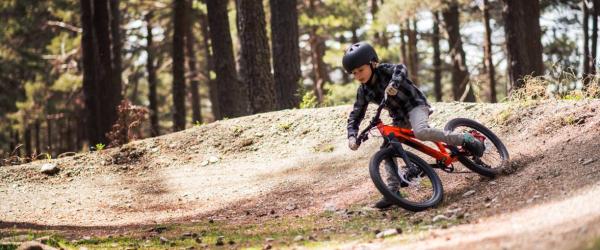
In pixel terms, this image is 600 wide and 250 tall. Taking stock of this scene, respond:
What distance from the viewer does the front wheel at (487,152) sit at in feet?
25.1

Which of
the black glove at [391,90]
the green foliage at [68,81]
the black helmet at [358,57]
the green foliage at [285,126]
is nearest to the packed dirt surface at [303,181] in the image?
the green foliage at [285,126]

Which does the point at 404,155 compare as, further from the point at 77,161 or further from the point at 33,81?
the point at 33,81

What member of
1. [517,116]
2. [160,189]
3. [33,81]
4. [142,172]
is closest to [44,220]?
[160,189]

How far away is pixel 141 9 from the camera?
26.1 meters

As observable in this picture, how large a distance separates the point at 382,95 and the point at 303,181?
9.99 ft

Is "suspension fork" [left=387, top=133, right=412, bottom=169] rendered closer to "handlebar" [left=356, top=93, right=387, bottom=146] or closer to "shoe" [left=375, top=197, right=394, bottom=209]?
"handlebar" [left=356, top=93, right=387, bottom=146]

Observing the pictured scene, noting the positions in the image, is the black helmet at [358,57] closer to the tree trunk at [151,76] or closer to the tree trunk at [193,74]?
the tree trunk at [151,76]


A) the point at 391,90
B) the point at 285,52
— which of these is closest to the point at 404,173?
the point at 391,90

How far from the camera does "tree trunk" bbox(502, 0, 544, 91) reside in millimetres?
12672

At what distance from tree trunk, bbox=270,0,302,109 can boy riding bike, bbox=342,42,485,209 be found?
25.7ft

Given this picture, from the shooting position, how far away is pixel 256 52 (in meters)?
14.3

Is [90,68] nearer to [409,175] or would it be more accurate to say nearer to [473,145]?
[409,175]

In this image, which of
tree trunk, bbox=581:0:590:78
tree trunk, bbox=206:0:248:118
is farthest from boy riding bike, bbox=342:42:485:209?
tree trunk, bbox=581:0:590:78

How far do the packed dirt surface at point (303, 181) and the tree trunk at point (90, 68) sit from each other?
18.8ft
